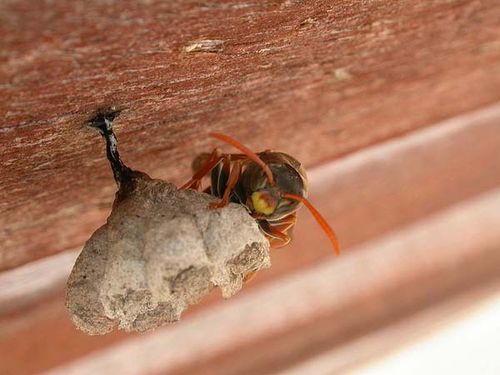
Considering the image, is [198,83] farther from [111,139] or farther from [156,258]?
[156,258]

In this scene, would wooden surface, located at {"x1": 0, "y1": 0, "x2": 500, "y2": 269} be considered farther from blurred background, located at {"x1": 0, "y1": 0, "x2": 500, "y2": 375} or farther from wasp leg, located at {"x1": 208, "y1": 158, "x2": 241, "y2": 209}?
wasp leg, located at {"x1": 208, "y1": 158, "x2": 241, "y2": 209}

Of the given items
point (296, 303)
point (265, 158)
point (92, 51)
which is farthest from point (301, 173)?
point (296, 303)


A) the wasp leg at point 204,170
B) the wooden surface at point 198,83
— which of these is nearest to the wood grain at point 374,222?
the wooden surface at point 198,83

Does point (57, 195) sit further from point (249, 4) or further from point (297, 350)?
point (297, 350)

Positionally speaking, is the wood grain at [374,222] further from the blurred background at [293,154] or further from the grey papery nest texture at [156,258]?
the grey papery nest texture at [156,258]

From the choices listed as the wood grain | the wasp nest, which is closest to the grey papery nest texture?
the wasp nest

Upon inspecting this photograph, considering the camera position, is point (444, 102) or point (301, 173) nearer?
point (301, 173)

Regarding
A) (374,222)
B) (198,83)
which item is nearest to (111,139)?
(198,83)
